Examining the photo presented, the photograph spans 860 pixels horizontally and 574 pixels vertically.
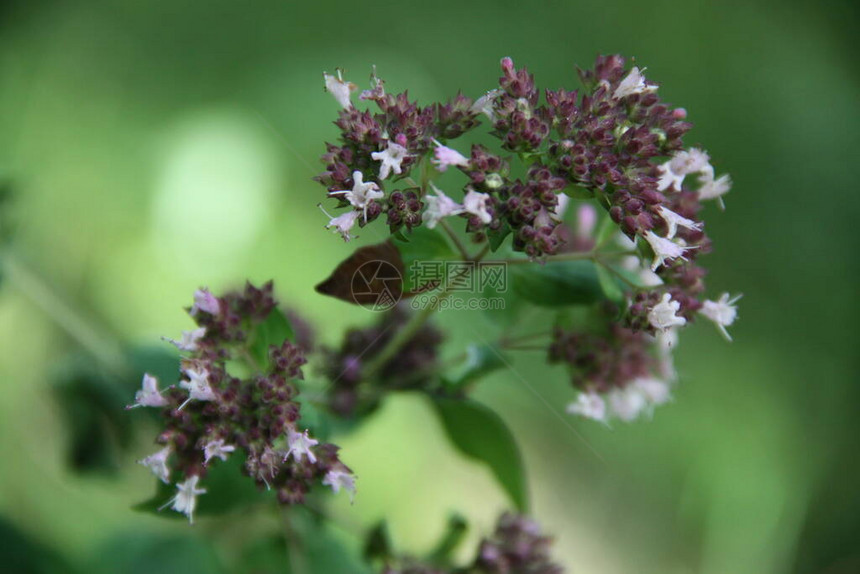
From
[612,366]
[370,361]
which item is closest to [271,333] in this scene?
[370,361]

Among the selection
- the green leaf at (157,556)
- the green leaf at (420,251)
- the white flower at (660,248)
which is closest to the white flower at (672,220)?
the white flower at (660,248)

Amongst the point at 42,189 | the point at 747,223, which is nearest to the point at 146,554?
the point at 42,189

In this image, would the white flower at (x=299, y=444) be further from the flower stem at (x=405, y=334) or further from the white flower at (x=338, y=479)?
the flower stem at (x=405, y=334)

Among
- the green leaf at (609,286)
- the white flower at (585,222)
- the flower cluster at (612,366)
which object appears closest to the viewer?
the green leaf at (609,286)

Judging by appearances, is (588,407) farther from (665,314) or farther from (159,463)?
(159,463)

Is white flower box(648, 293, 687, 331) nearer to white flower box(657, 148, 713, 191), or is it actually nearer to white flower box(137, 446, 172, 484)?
white flower box(657, 148, 713, 191)

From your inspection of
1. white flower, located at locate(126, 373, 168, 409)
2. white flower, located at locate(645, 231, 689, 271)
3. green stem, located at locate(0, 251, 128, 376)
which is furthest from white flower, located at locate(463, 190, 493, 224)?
green stem, located at locate(0, 251, 128, 376)
